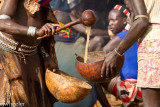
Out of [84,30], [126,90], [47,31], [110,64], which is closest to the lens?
[47,31]

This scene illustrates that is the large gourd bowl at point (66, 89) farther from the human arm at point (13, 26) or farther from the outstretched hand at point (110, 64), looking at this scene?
the human arm at point (13, 26)

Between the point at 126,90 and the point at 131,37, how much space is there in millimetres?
1362

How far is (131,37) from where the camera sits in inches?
88.3

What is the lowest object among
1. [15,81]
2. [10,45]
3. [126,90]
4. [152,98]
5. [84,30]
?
[126,90]

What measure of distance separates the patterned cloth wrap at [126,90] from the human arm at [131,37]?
115 cm

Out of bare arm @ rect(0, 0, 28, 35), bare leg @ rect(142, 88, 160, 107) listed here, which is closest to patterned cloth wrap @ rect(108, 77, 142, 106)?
bare leg @ rect(142, 88, 160, 107)

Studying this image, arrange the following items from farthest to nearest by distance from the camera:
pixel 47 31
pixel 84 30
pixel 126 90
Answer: pixel 84 30 < pixel 126 90 < pixel 47 31

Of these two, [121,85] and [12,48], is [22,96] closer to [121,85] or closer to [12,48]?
[12,48]

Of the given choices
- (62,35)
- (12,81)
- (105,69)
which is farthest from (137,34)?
(62,35)

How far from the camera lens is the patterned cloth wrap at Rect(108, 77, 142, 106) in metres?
3.38

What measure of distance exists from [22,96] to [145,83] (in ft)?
3.81

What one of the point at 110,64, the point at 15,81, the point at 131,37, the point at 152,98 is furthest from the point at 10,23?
the point at 152,98

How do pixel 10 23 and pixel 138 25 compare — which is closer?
pixel 10 23

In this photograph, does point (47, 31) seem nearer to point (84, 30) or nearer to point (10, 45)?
point (10, 45)
